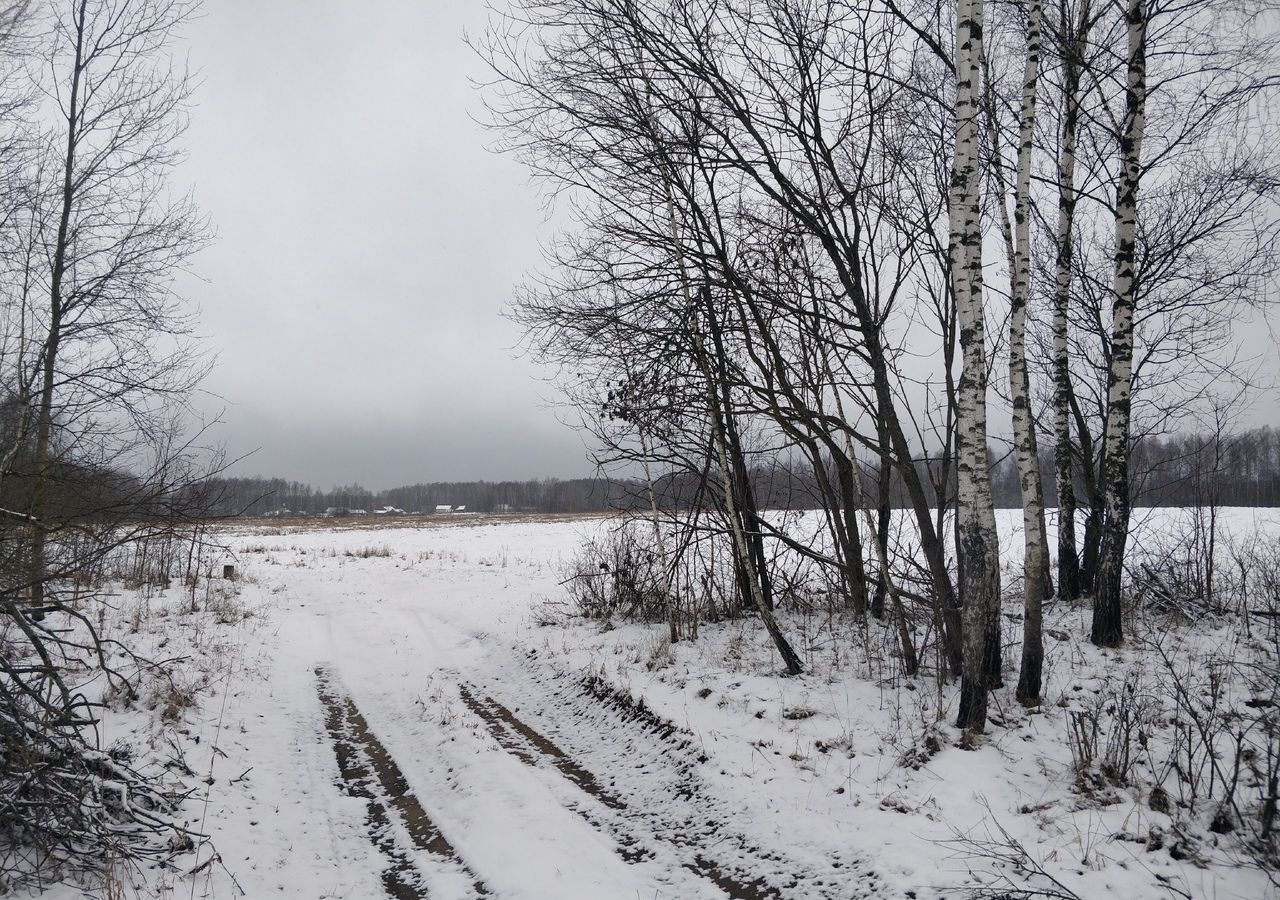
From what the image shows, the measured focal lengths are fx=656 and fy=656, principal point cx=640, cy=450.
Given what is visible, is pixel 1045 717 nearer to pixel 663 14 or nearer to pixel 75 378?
pixel 663 14

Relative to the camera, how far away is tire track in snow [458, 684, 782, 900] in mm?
4121

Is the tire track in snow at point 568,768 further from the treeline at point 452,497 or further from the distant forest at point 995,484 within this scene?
the treeline at point 452,497

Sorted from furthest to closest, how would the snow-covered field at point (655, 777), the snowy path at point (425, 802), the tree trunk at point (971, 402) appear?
1. the tree trunk at point (971, 402)
2. the snowy path at point (425, 802)
3. the snow-covered field at point (655, 777)

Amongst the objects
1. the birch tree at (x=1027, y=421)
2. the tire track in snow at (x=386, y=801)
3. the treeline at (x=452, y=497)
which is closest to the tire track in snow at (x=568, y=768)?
the tire track in snow at (x=386, y=801)

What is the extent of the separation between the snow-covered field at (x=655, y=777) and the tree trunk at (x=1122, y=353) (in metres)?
0.61

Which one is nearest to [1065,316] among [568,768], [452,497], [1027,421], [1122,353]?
[1122,353]

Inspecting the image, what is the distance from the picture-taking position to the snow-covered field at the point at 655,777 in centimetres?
405

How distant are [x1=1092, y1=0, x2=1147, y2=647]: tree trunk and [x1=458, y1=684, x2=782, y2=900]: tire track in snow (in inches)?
209

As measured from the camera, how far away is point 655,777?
5.76 meters

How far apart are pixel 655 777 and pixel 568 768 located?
0.85 meters

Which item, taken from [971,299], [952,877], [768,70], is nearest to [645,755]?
[952,877]

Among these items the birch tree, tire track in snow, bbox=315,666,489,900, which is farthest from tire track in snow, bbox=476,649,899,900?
the birch tree

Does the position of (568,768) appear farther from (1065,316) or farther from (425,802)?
(1065,316)

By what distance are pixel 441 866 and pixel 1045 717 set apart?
A: 16.1 ft
